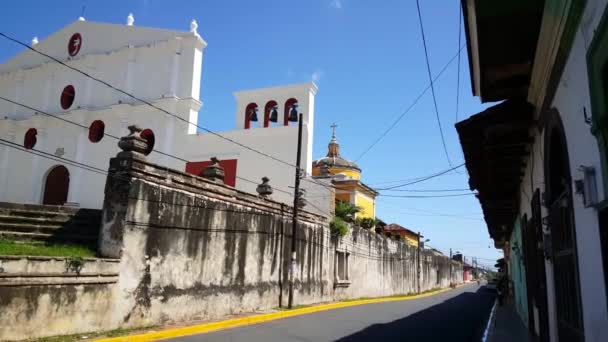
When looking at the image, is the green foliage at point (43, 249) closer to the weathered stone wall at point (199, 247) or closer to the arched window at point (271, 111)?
the weathered stone wall at point (199, 247)

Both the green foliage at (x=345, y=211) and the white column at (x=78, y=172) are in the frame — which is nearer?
the white column at (x=78, y=172)

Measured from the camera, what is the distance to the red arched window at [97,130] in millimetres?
23734

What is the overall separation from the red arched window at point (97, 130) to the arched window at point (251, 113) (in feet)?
22.5

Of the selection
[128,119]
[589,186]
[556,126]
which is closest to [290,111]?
[128,119]


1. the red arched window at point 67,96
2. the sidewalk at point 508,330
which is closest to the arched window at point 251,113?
the red arched window at point 67,96

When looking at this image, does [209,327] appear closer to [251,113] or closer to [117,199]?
[117,199]

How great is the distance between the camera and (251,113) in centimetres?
2447

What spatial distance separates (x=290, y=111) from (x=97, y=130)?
943 centimetres

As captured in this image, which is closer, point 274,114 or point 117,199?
point 117,199

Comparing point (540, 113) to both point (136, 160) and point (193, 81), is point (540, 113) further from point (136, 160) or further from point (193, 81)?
point (193, 81)

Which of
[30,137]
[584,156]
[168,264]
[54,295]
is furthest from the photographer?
[30,137]

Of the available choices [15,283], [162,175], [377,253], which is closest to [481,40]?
[15,283]

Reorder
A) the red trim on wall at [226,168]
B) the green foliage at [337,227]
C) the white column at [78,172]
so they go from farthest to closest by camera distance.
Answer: the red trim on wall at [226,168] < the white column at [78,172] < the green foliage at [337,227]

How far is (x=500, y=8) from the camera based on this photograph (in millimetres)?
4309
